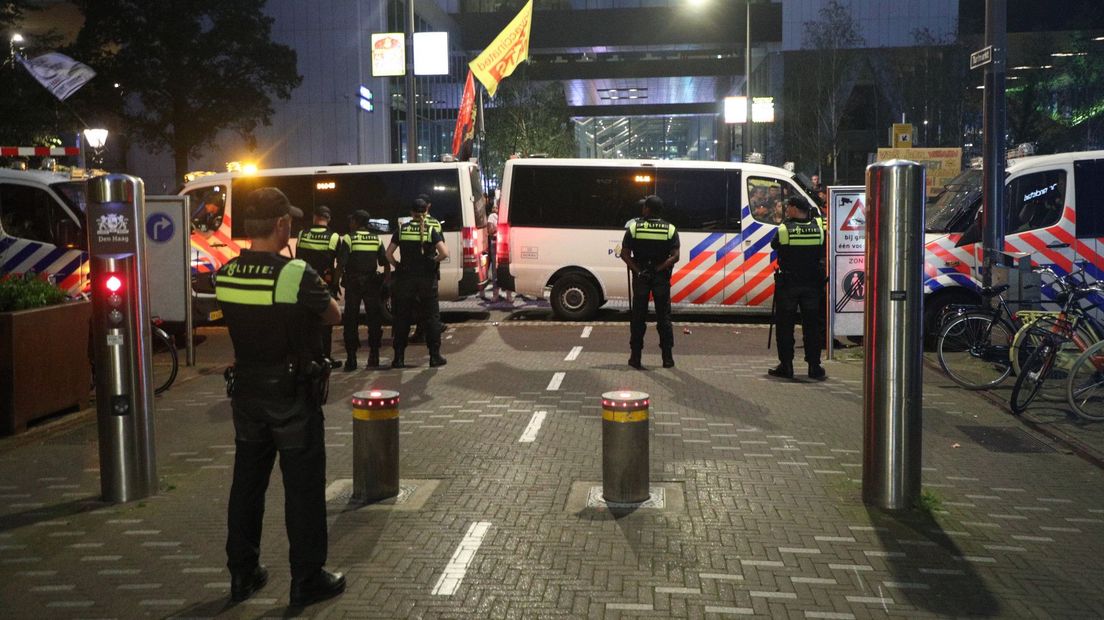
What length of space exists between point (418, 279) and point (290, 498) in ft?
24.2

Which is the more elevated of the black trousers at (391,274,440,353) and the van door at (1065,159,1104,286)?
the van door at (1065,159,1104,286)

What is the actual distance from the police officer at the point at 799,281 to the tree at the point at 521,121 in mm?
35220

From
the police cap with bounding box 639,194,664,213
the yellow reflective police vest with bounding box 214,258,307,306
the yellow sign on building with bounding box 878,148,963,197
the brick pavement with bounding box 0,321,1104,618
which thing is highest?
the yellow sign on building with bounding box 878,148,963,197

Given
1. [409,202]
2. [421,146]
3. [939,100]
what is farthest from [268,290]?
[421,146]

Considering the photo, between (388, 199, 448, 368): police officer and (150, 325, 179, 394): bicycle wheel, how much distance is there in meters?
2.34

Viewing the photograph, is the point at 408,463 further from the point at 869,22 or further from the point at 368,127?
the point at 869,22

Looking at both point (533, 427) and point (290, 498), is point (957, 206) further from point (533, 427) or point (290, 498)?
point (290, 498)

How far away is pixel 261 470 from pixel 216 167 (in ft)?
149

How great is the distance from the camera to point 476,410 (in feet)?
31.8

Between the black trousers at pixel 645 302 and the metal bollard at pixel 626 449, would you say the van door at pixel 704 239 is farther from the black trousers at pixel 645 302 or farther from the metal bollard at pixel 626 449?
the metal bollard at pixel 626 449

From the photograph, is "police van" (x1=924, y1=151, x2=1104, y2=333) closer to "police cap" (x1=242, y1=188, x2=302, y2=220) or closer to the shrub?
the shrub

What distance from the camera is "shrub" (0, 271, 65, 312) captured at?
30.1 feet

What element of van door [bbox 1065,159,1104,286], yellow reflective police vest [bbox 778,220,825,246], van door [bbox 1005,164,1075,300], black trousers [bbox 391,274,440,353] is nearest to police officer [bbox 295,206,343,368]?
black trousers [bbox 391,274,440,353]

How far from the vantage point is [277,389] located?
4953 millimetres
